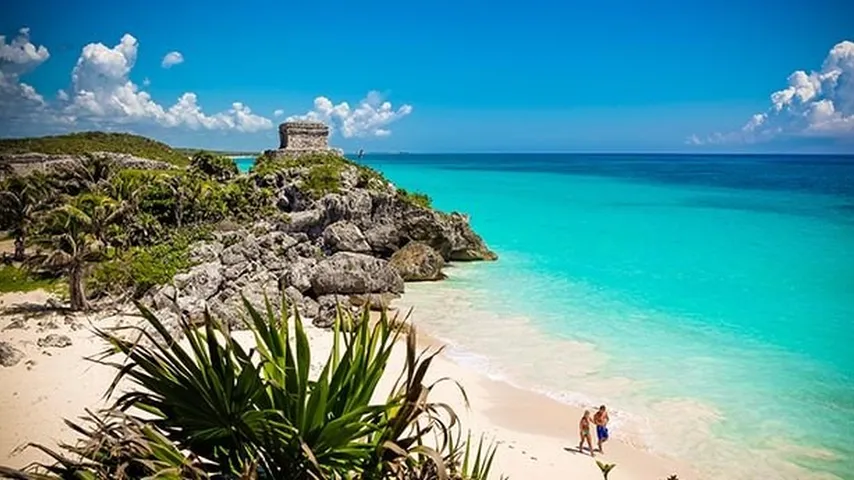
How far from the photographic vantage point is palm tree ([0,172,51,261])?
23484 mm

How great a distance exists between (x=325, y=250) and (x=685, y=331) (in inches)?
552

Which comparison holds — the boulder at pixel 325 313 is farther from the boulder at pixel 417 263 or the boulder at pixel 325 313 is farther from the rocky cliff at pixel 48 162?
the rocky cliff at pixel 48 162

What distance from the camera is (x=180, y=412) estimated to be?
127 inches

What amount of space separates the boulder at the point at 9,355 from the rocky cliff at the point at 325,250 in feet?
10.5

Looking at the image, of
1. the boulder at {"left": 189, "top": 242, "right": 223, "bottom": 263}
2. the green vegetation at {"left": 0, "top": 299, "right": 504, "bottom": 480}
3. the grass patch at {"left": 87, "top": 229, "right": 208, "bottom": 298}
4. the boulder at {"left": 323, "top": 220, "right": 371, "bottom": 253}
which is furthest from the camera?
the boulder at {"left": 323, "top": 220, "right": 371, "bottom": 253}

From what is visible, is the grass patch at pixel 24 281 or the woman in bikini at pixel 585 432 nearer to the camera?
the woman in bikini at pixel 585 432

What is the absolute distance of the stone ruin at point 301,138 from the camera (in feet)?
120

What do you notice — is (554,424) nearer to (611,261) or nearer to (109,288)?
(109,288)

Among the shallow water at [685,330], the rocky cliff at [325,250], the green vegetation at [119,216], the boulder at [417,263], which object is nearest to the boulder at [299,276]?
the rocky cliff at [325,250]

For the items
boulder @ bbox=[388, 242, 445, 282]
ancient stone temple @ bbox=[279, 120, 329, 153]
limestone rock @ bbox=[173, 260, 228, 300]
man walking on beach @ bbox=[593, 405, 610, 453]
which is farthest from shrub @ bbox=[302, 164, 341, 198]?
man walking on beach @ bbox=[593, 405, 610, 453]

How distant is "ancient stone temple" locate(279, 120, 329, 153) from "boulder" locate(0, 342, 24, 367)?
25.1m

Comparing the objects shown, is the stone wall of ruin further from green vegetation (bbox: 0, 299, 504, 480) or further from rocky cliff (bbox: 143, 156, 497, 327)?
green vegetation (bbox: 0, 299, 504, 480)

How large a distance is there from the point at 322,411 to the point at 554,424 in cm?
964

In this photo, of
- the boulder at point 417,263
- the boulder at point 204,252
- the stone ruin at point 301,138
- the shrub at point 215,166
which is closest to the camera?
the boulder at point 204,252
